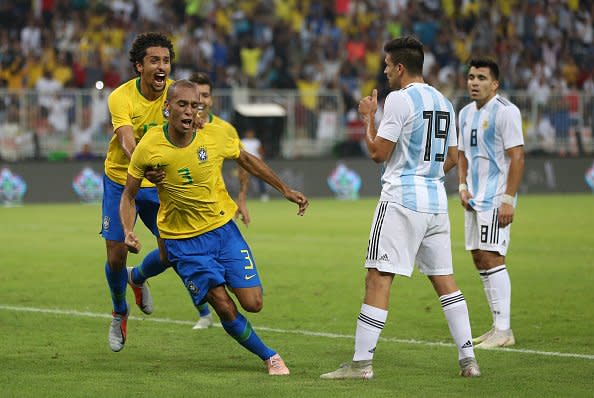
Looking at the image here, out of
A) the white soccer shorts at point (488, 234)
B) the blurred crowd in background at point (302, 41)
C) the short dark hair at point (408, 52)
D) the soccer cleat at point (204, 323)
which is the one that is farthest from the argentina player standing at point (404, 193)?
the blurred crowd in background at point (302, 41)

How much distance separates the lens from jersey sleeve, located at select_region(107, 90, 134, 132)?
9.55m

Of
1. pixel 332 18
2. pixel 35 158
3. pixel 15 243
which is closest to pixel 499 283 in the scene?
pixel 15 243

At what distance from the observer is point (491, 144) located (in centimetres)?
1029

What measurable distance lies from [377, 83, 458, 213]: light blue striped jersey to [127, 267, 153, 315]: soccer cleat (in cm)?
315

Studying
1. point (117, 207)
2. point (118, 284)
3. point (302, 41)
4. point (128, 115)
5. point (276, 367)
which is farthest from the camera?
point (302, 41)

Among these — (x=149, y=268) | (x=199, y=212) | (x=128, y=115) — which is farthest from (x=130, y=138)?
(x=149, y=268)

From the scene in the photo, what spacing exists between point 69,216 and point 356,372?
1689 centimetres

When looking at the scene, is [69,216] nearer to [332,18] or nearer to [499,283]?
[332,18]

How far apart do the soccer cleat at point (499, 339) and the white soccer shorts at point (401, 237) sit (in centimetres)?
173

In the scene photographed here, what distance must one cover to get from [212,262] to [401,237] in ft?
4.52

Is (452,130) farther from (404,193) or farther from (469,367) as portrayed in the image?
(469,367)

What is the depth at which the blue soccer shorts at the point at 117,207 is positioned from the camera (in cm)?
985

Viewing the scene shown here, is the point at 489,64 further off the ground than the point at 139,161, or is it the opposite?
the point at 489,64

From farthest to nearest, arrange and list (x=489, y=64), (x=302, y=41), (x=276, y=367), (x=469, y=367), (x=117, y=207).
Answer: (x=302, y=41) → (x=489, y=64) → (x=117, y=207) → (x=276, y=367) → (x=469, y=367)
